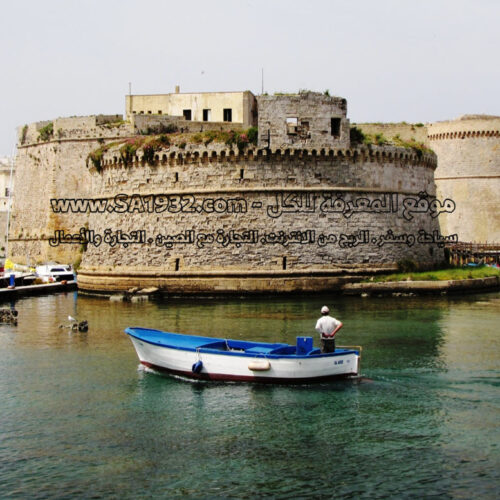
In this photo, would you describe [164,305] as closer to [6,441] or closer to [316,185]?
[316,185]

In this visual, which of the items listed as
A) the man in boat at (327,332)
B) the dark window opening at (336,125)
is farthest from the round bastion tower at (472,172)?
the man in boat at (327,332)

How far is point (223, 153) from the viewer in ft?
71.8

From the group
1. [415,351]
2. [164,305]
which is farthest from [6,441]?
[164,305]

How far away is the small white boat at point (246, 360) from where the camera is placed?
10.7 metres

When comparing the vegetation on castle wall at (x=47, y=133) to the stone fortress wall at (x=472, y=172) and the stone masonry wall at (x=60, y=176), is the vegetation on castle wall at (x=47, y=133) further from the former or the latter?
the stone fortress wall at (x=472, y=172)

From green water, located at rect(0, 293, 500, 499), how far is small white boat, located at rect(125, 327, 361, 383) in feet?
0.57

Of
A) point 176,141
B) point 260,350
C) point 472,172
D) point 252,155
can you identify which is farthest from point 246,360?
point 472,172

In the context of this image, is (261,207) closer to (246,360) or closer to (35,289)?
(35,289)

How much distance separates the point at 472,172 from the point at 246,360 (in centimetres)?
2950

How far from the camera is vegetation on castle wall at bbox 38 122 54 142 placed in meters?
31.6

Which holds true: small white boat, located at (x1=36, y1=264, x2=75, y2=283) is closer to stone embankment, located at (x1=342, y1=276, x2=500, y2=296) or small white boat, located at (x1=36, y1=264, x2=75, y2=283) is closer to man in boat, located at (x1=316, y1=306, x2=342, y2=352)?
stone embankment, located at (x1=342, y1=276, x2=500, y2=296)

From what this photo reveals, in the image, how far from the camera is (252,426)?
9.07 metres

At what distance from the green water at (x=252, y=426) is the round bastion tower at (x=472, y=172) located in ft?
78.0

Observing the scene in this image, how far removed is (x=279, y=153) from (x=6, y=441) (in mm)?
14607
